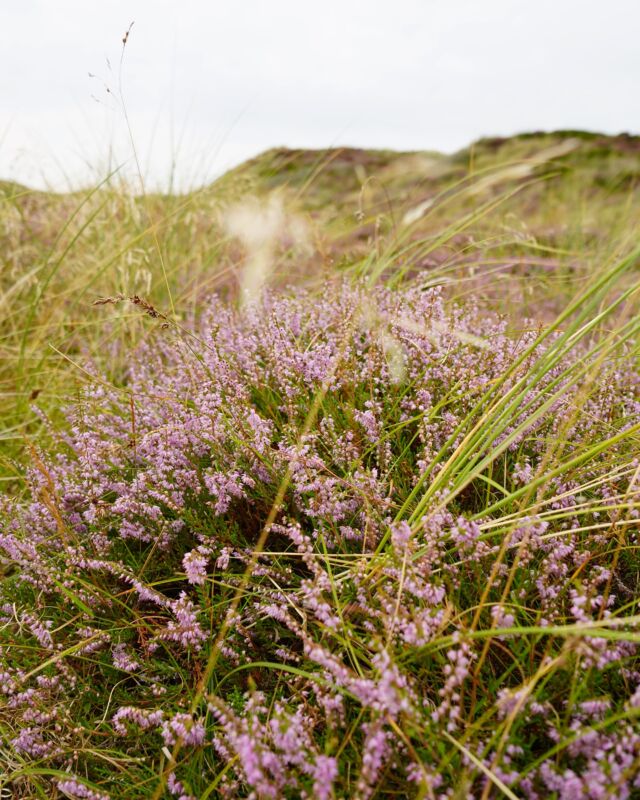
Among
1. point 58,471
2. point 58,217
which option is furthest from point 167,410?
point 58,217

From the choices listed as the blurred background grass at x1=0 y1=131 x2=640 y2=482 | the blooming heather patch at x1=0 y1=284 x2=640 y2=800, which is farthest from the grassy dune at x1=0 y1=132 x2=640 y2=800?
the blurred background grass at x1=0 y1=131 x2=640 y2=482

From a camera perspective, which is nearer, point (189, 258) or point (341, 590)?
point (341, 590)

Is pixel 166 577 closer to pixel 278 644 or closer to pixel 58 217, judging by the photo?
pixel 278 644

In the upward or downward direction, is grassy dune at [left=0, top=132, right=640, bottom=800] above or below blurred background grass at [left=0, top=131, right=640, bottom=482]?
below

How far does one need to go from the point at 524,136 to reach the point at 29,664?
23053 millimetres

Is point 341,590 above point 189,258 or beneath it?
beneath

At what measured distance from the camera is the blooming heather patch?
1.31 m

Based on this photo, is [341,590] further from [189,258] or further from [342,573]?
[189,258]

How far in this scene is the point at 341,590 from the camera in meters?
1.73

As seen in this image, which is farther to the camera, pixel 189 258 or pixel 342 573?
pixel 189 258

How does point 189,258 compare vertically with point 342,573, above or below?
above

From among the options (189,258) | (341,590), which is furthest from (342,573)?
(189,258)

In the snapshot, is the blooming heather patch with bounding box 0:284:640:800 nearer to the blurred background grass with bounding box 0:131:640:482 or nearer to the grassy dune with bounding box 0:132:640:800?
the grassy dune with bounding box 0:132:640:800

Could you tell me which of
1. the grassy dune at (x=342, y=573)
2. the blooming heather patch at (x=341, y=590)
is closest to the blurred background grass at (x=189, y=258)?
the grassy dune at (x=342, y=573)
